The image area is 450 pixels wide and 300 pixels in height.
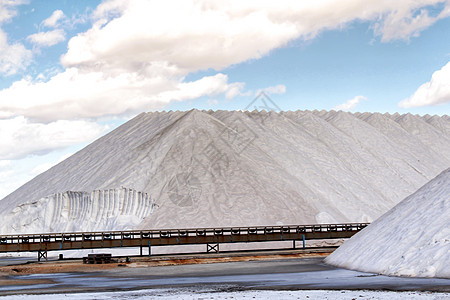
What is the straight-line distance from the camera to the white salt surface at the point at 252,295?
18998 millimetres

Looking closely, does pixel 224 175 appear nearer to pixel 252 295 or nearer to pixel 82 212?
pixel 82 212

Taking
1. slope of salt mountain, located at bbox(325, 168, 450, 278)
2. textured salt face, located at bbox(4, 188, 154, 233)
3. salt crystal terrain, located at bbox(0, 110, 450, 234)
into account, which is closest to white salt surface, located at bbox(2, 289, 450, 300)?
slope of salt mountain, located at bbox(325, 168, 450, 278)

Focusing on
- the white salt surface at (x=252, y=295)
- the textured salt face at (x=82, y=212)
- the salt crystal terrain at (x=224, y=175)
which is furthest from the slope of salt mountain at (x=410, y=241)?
the textured salt face at (x=82, y=212)

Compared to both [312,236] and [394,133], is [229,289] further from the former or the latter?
[394,133]

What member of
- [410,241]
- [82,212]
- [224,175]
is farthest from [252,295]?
[224,175]

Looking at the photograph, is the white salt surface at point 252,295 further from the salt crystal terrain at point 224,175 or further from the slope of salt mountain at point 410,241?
the salt crystal terrain at point 224,175

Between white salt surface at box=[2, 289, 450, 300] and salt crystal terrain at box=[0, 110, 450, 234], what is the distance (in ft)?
153

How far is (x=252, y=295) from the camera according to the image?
2081 cm

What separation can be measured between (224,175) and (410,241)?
177 ft

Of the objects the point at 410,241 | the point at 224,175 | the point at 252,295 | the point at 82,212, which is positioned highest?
the point at 224,175

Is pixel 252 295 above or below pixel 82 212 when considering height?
below

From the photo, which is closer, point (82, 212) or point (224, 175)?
point (82, 212)

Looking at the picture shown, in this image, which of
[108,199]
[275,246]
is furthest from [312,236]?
[108,199]

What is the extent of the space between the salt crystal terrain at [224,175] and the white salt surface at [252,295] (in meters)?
46.7
